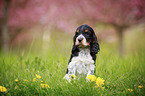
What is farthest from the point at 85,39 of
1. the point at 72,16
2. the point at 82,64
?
the point at 72,16

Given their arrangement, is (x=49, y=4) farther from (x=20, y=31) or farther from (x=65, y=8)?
(x=20, y=31)

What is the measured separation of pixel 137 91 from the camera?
2328mm

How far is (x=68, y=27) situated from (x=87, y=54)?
9.39 metres

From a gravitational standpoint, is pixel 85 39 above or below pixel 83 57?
above

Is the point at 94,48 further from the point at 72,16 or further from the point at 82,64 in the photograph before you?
the point at 72,16

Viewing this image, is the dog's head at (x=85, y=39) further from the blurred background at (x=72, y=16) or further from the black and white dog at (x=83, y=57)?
the blurred background at (x=72, y=16)

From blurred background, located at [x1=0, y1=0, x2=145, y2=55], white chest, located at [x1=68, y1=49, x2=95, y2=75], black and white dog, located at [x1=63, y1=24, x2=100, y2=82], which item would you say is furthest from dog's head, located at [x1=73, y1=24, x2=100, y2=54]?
blurred background, located at [x1=0, y1=0, x2=145, y2=55]

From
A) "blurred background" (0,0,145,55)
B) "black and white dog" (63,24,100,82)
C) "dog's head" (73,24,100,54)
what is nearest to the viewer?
"dog's head" (73,24,100,54)

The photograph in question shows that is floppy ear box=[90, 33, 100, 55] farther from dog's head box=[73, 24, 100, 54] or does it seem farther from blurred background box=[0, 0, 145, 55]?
blurred background box=[0, 0, 145, 55]

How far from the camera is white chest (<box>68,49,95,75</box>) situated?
8.87 feet

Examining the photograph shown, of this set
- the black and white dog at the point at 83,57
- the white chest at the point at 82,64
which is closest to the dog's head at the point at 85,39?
the black and white dog at the point at 83,57

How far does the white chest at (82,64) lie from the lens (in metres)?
2.70

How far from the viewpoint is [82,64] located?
2725 mm

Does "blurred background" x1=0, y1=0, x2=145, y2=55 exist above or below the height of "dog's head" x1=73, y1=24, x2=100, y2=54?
above
